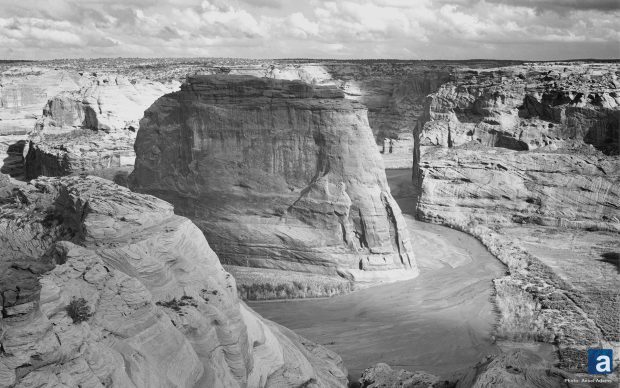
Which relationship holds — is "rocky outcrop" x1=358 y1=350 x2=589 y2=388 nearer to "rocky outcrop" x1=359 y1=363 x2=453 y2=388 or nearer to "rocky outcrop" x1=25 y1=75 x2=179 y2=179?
"rocky outcrop" x1=359 y1=363 x2=453 y2=388

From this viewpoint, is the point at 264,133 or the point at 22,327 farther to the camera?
the point at 264,133

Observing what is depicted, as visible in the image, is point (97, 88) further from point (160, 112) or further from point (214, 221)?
point (214, 221)

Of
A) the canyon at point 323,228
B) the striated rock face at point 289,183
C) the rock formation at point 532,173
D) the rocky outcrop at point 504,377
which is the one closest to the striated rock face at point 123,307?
the canyon at point 323,228

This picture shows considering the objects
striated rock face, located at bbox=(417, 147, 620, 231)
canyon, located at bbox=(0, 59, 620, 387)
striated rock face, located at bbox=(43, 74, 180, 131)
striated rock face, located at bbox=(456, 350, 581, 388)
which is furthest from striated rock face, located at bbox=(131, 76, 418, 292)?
striated rock face, located at bbox=(43, 74, 180, 131)

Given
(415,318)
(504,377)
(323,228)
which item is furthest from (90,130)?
(504,377)

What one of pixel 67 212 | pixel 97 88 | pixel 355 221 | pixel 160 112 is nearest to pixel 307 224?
pixel 355 221

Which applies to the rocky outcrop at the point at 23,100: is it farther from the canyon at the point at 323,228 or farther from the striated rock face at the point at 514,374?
the striated rock face at the point at 514,374
